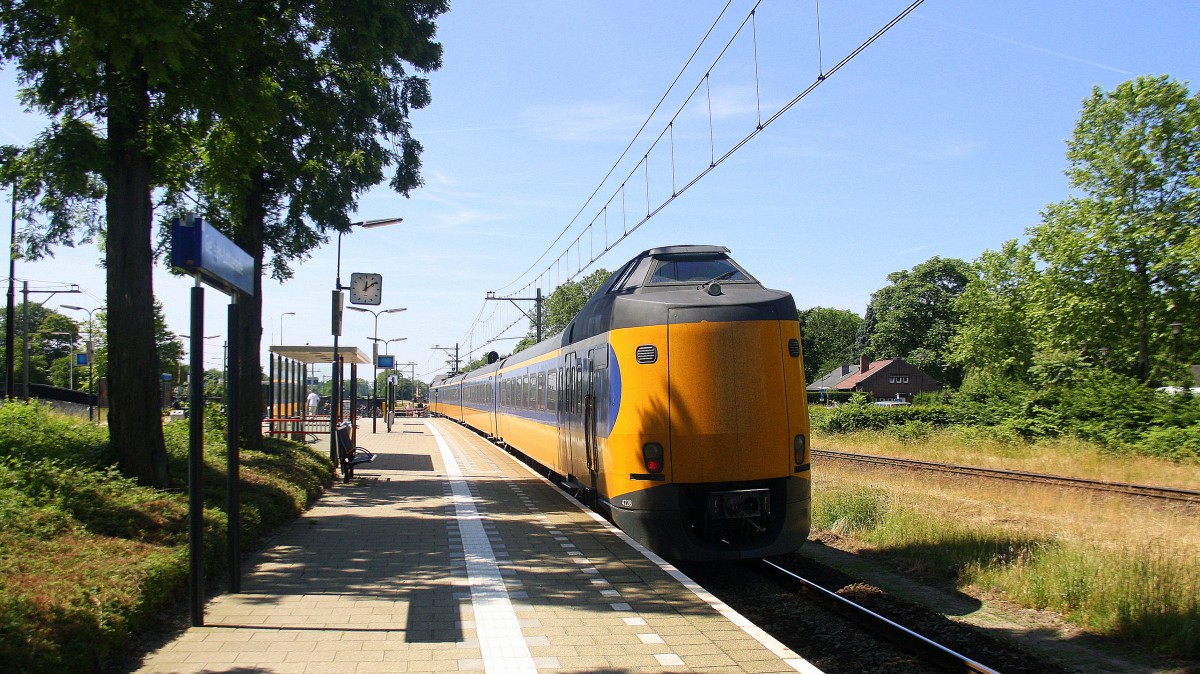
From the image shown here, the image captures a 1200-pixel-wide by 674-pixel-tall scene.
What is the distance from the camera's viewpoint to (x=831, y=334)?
354 feet

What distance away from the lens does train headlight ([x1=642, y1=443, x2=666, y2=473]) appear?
902 cm

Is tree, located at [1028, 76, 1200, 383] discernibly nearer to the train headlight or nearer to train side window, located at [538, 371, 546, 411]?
train side window, located at [538, 371, 546, 411]

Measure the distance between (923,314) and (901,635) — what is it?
74.2 m

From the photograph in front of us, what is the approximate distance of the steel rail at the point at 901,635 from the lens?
6262mm

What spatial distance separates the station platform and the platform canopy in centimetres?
919

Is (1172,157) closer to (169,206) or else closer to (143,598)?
(169,206)

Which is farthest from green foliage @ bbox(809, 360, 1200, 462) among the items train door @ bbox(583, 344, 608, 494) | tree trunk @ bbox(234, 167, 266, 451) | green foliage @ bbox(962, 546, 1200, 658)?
tree trunk @ bbox(234, 167, 266, 451)

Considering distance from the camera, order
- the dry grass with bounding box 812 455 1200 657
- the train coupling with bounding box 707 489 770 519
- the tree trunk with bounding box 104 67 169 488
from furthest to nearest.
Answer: the tree trunk with bounding box 104 67 169 488
the train coupling with bounding box 707 489 770 519
the dry grass with bounding box 812 455 1200 657

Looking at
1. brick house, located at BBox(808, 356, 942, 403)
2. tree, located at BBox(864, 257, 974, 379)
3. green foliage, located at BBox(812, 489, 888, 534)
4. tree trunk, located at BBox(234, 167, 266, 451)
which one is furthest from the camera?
brick house, located at BBox(808, 356, 942, 403)

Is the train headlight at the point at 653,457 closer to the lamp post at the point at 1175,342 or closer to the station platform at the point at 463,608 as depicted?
the station platform at the point at 463,608

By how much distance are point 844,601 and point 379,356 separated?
39.4 m

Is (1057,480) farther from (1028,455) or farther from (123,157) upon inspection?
(123,157)

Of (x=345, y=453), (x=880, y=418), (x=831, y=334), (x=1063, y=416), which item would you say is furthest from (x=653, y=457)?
(x=831, y=334)

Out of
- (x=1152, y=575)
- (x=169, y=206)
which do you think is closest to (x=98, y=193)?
(x=169, y=206)
